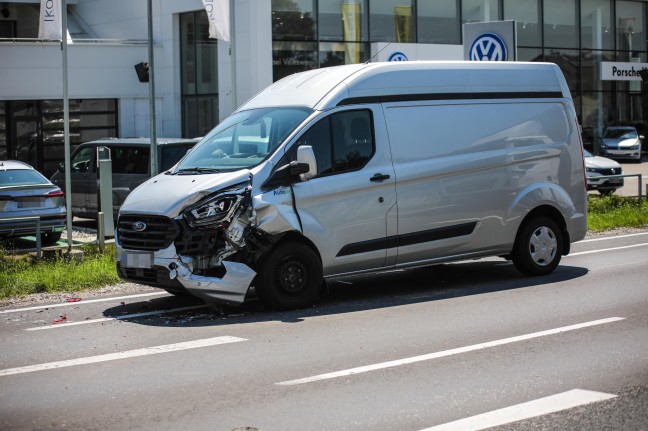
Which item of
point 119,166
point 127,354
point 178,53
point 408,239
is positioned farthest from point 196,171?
point 178,53

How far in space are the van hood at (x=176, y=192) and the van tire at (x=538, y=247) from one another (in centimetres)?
382

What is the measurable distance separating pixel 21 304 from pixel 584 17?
35.9 m

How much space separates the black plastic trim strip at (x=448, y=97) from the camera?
10898 millimetres

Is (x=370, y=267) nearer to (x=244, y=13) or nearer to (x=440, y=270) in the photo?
(x=440, y=270)

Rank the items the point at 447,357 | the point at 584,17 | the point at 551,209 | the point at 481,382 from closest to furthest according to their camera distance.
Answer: the point at 481,382, the point at 447,357, the point at 551,209, the point at 584,17

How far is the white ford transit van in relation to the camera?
391 inches

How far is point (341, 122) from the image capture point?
423 inches

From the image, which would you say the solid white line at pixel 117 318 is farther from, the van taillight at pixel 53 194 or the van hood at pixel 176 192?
the van taillight at pixel 53 194

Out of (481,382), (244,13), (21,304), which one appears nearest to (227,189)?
(21,304)

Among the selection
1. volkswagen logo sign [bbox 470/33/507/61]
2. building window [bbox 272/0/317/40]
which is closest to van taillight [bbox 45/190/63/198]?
volkswagen logo sign [bbox 470/33/507/61]

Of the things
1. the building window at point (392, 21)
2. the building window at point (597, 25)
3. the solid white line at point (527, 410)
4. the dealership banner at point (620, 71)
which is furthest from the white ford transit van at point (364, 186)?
the dealership banner at point (620, 71)

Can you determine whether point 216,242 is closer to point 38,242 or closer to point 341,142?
point 341,142

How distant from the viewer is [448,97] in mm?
11594

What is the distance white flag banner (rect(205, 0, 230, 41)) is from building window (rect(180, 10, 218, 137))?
10.7 metres
